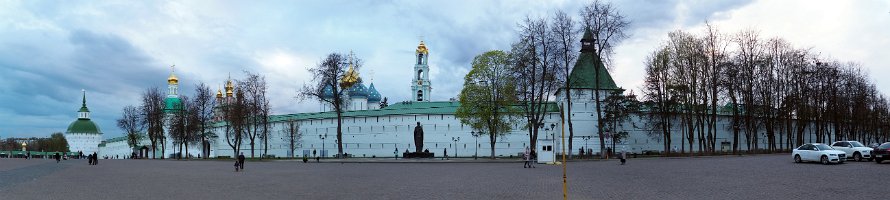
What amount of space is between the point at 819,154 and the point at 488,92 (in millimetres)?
29783

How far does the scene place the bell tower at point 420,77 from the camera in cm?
11206

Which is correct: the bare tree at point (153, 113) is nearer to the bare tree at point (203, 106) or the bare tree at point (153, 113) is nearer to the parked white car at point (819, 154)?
the bare tree at point (203, 106)

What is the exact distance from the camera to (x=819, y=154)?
3194 cm

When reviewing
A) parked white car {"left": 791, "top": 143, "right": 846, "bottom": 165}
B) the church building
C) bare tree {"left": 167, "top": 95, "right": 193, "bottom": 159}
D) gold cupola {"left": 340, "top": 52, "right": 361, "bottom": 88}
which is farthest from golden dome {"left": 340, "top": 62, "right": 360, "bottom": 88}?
the church building

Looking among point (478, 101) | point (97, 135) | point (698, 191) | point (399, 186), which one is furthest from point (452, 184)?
point (97, 135)

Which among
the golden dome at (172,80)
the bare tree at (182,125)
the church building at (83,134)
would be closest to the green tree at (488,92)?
the bare tree at (182,125)

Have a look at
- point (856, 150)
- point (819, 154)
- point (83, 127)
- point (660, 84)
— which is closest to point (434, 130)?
point (660, 84)

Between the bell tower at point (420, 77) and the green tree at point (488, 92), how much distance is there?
5146cm

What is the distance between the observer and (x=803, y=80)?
201 ft

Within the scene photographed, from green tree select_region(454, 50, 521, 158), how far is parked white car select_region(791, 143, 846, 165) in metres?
25.2

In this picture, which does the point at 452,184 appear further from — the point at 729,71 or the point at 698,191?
the point at 729,71

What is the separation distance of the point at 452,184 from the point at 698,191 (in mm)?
7285

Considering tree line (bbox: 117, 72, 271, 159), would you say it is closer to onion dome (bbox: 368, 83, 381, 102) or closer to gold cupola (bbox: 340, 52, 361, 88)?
gold cupola (bbox: 340, 52, 361, 88)

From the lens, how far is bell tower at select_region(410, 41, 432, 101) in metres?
112
